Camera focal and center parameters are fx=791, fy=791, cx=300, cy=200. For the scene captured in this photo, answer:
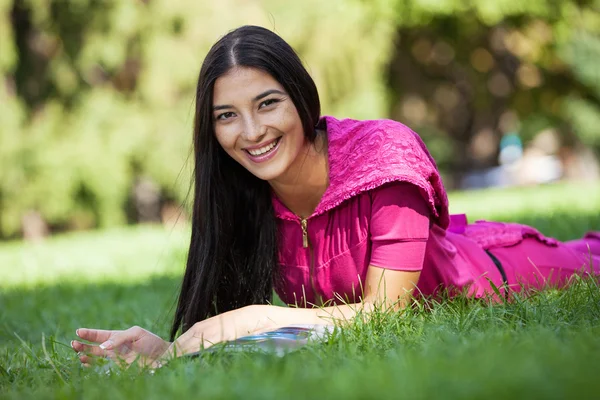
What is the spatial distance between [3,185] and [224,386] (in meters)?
11.7

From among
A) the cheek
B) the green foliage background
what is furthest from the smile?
the green foliage background

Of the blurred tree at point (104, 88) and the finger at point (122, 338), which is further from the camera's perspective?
the blurred tree at point (104, 88)

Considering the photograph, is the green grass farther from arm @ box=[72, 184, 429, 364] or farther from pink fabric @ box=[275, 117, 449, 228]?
pink fabric @ box=[275, 117, 449, 228]

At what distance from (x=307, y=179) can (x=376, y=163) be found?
36 centimetres

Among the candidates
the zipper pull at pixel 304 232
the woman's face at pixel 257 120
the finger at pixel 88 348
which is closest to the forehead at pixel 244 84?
the woman's face at pixel 257 120

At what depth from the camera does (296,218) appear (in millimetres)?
3328

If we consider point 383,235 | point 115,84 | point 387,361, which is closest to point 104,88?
point 115,84

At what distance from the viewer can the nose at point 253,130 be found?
302 cm

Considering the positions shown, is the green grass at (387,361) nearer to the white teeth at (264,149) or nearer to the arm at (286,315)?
the arm at (286,315)

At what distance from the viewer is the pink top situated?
2.95 meters

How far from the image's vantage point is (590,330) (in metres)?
2.25

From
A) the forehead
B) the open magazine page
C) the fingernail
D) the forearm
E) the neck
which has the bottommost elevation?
the fingernail

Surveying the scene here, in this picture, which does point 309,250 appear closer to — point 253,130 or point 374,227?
point 374,227

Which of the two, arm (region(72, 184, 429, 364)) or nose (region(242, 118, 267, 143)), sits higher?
nose (region(242, 118, 267, 143))
